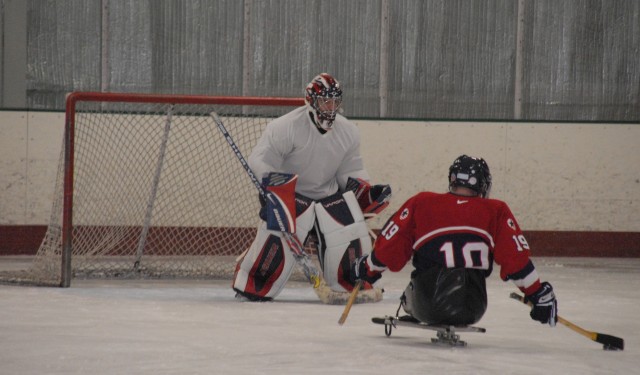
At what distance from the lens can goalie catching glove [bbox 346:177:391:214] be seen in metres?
6.31

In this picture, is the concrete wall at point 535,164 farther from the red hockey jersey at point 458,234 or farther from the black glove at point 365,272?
the red hockey jersey at point 458,234

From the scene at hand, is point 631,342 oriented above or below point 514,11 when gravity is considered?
below

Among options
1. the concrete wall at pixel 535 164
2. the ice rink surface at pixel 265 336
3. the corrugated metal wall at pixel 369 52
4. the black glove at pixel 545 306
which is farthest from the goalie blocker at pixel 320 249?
the corrugated metal wall at pixel 369 52

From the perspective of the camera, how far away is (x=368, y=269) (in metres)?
4.68

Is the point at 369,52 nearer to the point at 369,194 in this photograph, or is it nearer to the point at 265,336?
the point at 369,194

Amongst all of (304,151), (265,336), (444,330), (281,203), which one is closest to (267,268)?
(281,203)

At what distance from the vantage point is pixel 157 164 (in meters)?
7.47

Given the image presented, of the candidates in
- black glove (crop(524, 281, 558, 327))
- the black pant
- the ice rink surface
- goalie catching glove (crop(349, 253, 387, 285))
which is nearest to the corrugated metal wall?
the ice rink surface

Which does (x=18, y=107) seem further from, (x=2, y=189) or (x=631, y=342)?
(x=631, y=342)

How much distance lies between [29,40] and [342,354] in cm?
→ 494

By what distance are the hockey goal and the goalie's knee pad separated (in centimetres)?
97

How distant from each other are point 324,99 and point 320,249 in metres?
0.76

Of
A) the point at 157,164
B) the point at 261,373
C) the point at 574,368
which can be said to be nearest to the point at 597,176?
the point at 157,164

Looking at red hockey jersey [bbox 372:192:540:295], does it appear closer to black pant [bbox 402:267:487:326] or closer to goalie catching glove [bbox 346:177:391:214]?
black pant [bbox 402:267:487:326]
